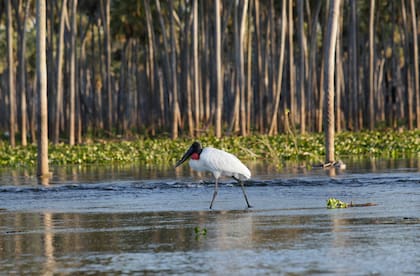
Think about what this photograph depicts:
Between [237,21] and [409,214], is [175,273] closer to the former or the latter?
[409,214]

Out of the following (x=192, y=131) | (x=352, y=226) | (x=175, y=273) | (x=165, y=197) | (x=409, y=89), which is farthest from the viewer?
(x=409, y=89)

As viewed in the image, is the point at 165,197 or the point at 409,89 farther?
the point at 409,89

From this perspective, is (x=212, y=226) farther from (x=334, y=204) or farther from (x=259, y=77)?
(x=259, y=77)

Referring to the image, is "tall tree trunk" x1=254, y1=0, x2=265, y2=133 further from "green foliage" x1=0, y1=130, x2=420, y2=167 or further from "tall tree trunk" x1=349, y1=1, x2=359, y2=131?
"green foliage" x1=0, y1=130, x2=420, y2=167

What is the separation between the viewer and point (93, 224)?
16406mm

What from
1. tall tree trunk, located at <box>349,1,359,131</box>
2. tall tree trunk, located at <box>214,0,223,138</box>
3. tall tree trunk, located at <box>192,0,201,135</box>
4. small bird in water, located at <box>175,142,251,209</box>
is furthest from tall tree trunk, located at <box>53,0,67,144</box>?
small bird in water, located at <box>175,142,251,209</box>

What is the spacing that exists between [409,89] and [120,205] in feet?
144

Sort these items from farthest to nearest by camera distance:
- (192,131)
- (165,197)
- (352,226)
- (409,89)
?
1. (409,89)
2. (192,131)
3. (165,197)
4. (352,226)

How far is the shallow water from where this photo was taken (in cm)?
1183

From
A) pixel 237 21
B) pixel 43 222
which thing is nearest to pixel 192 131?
pixel 237 21

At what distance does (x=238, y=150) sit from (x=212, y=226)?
22.5 meters

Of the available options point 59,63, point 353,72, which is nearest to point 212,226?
point 59,63

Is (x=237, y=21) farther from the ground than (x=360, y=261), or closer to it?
farther from the ground

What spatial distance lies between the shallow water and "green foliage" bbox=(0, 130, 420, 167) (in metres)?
9.03
